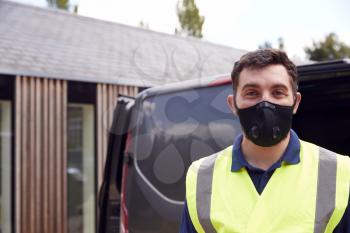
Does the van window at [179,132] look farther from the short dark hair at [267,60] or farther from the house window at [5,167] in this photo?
the house window at [5,167]

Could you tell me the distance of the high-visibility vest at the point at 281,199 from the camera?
1.39 metres

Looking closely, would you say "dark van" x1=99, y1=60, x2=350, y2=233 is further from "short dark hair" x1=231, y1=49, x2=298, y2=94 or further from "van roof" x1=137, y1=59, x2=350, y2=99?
"short dark hair" x1=231, y1=49, x2=298, y2=94

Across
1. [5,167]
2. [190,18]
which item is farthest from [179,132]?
[190,18]

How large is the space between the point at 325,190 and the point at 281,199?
14cm

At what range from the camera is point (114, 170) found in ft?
10.5

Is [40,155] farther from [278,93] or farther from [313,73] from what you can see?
[278,93]

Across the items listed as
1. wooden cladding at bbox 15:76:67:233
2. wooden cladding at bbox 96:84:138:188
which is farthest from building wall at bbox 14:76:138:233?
wooden cladding at bbox 96:84:138:188

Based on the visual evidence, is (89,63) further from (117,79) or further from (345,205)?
(345,205)

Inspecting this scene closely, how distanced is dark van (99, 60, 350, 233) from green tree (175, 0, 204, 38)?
11560mm

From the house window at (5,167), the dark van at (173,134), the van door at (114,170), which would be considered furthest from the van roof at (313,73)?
the house window at (5,167)

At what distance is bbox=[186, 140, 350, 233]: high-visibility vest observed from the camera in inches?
54.9

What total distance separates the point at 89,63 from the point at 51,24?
1.63m

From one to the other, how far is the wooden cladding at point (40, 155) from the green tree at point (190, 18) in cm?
896

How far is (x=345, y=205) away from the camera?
140 centimetres
